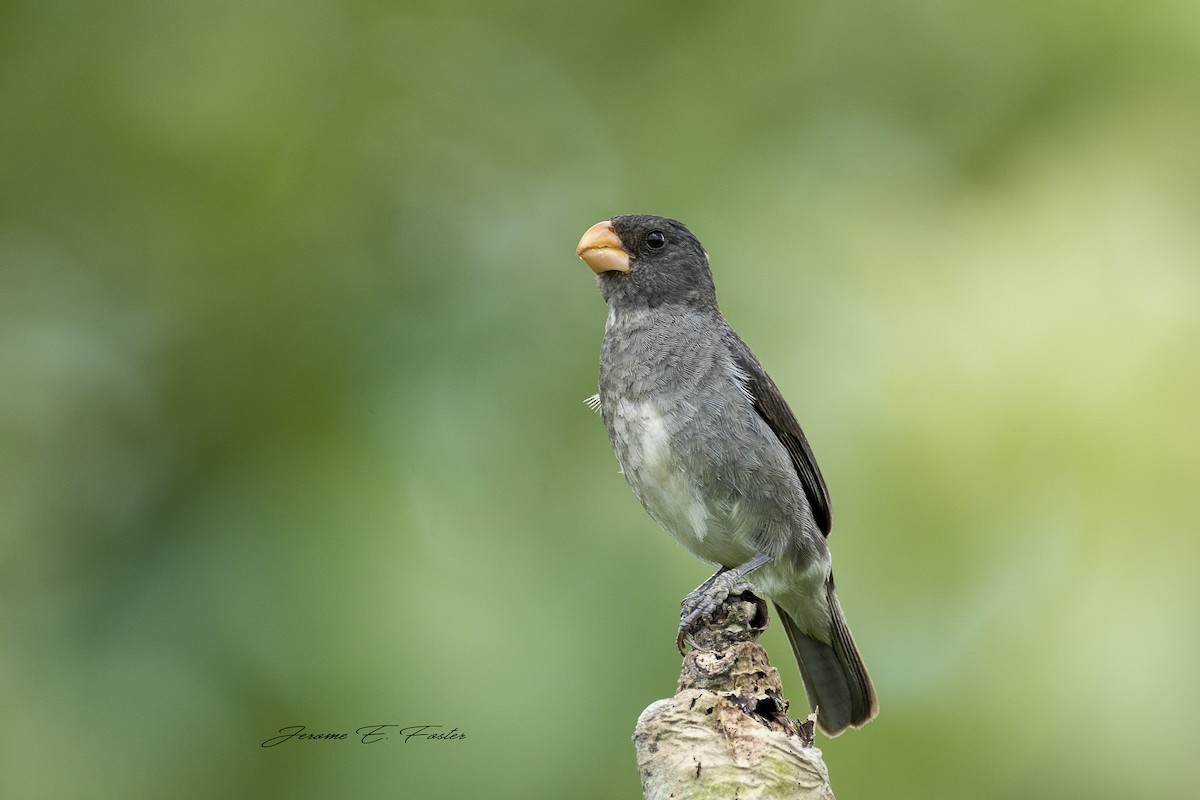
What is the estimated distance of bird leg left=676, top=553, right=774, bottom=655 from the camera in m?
3.67

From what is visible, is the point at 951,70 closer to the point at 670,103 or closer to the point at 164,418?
the point at 670,103

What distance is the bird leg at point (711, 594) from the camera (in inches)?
145

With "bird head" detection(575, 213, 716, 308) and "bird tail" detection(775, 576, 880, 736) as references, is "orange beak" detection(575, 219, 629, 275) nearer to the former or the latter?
"bird head" detection(575, 213, 716, 308)

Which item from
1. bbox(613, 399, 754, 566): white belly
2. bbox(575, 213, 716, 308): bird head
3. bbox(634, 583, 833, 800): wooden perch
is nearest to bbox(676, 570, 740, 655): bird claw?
bbox(613, 399, 754, 566): white belly

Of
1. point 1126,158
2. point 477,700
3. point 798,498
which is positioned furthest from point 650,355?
point 1126,158

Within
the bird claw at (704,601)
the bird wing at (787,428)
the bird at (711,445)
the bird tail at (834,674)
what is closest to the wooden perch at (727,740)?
the bird claw at (704,601)

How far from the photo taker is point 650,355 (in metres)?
4.67

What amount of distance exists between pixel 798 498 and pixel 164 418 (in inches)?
97.6

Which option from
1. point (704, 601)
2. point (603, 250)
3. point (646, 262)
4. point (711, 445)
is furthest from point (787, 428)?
point (704, 601)

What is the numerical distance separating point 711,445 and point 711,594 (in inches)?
32.0

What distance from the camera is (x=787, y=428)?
482 centimetres

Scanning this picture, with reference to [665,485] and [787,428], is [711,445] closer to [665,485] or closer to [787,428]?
[665,485]

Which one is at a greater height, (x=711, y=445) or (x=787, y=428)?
(x=787, y=428)

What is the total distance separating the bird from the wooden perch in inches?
48.3
